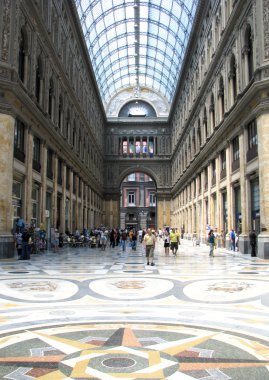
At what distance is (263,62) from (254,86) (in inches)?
52.5

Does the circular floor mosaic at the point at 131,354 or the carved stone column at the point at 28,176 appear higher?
the carved stone column at the point at 28,176

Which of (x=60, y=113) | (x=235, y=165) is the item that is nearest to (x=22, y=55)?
(x=60, y=113)

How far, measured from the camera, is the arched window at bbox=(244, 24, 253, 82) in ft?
75.6

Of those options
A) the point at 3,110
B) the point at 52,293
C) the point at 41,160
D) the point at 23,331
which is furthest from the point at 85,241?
the point at 23,331

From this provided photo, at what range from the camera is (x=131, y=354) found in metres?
4.62

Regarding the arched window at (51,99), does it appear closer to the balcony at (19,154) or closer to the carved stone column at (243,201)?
the balcony at (19,154)

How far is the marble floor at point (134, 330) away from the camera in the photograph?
4145mm

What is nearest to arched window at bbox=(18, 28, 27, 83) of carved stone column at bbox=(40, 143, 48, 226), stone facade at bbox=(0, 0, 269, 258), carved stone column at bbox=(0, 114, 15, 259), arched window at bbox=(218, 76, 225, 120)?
stone facade at bbox=(0, 0, 269, 258)

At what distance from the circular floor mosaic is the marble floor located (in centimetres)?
1

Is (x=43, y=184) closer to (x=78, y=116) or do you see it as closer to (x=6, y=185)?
(x=6, y=185)

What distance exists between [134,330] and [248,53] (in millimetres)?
21566

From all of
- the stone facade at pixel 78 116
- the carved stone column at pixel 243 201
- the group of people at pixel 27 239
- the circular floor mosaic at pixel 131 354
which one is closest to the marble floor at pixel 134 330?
the circular floor mosaic at pixel 131 354

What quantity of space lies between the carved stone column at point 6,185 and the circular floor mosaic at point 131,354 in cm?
1373

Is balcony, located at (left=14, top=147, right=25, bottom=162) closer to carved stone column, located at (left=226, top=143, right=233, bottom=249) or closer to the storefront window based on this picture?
the storefront window
